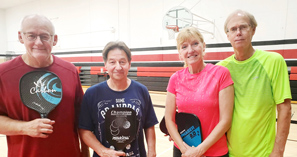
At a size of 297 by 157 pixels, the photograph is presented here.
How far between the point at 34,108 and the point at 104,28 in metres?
10.3

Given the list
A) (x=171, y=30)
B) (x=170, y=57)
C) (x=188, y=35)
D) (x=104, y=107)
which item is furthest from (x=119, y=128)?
(x=170, y=57)

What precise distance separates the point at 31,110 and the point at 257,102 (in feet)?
5.90

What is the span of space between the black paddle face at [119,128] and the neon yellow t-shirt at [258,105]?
0.87 meters

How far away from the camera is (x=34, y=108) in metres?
1.49

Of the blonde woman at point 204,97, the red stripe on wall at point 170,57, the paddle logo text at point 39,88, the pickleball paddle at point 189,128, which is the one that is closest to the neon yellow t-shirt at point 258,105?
the blonde woman at point 204,97

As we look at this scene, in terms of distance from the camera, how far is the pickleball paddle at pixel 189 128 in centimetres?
160

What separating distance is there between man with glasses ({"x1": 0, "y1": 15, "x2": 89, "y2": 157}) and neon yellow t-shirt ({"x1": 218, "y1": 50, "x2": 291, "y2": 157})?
142 cm

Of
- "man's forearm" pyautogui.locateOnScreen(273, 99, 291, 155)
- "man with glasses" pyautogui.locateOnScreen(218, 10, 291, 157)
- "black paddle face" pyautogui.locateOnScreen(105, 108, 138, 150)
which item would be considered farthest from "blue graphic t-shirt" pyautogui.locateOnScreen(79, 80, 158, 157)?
"man's forearm" pyautogui.locateOnScreen(273, 99, 291, 155)

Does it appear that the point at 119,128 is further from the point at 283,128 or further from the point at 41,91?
the point at 283,128

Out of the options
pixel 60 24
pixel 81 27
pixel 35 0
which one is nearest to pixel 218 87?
pixel 81 27

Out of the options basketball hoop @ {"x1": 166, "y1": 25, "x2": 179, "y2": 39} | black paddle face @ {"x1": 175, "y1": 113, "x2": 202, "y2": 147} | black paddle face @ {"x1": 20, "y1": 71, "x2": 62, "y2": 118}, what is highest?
basketball hoop @ {"x1": 166, "y1": 25, "x2": 179, "y2": 39}

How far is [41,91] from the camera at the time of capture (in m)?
1.56

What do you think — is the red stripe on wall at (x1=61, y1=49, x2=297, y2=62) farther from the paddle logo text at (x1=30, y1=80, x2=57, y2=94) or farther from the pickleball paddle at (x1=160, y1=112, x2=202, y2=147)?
the paddle logo text at (x1=30, y1=80, x2=57, y2=94)

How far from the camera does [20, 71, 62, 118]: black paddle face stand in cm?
150
